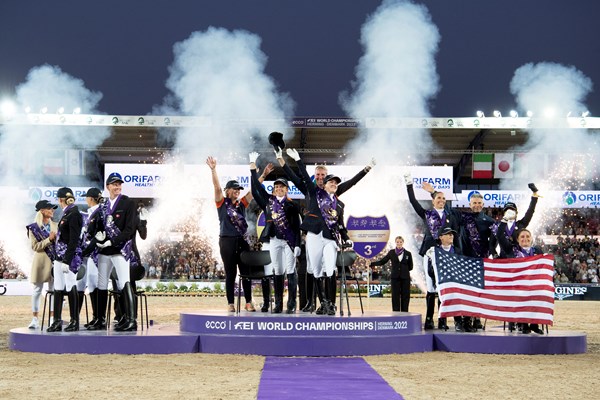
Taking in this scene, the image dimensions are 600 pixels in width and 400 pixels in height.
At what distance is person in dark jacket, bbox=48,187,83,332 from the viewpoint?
37.5 feet

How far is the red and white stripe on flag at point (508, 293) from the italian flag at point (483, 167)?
26.1 meters

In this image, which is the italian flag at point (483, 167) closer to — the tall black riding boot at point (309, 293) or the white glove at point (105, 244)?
the tall black riding boot at point (309, 293)

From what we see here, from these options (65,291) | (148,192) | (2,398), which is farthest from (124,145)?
(2,398)

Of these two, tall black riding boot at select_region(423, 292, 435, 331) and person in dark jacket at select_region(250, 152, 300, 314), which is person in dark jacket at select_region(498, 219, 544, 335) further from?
person in dark jacket at select_region(250, 152, 300, 314)

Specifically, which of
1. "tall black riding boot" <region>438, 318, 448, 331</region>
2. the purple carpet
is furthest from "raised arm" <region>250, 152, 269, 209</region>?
"tall black riding boot" <region>438, 318, 448, 331</region>

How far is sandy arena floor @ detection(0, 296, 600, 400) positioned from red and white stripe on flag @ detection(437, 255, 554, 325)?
0.86 meters

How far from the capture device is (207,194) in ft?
109

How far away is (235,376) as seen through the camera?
8922mm

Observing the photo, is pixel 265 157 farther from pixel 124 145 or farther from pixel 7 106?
pixel 7 106

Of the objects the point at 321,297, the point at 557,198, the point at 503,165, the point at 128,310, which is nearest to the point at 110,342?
the point at 128,310

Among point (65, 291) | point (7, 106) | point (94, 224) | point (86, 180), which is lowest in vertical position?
point (65, 291)

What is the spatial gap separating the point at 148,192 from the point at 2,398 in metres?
25.8

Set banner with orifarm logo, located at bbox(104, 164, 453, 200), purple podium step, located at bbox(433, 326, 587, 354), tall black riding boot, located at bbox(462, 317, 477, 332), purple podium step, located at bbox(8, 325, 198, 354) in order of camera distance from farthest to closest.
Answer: banner with orifarm logo, located at bbox(104, 164, 453, 200), tall black riding boot, located at bbox(462, 317, 477, 332), purple podium step, located at bbox(433, 326, 587, 354), purple podium step, located at bbox(8, 325, 198, 354)

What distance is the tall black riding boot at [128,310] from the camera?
37.3ft
